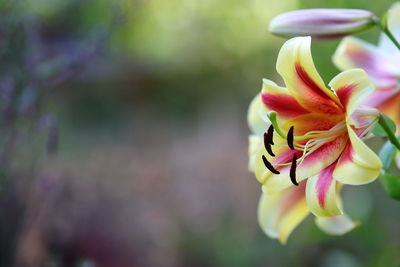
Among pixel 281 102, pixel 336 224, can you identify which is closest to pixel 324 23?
pixel 281 102

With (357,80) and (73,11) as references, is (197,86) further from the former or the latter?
(357,80)

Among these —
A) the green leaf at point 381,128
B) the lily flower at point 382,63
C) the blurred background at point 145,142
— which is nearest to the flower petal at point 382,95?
the lily flower at point 382,63

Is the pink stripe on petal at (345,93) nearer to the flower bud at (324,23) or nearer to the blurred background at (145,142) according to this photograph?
the flower bud at (324,23)

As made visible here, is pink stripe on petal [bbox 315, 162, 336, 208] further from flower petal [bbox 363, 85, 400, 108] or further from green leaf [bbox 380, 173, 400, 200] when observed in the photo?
flower petal [bbox 363, 85, 400, 108]

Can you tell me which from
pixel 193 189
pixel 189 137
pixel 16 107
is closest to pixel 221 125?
pixel 189 137

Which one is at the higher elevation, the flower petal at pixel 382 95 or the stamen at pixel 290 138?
the stamen at pixel 290 138

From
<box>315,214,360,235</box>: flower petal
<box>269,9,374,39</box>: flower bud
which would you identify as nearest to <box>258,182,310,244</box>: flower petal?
<box>315,214,360,235</box>: flower petal

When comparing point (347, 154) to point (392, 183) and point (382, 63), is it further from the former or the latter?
point (382, 63)

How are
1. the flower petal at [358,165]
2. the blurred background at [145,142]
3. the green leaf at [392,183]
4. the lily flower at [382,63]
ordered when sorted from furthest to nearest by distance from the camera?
the blurred background at [145,142] < the lily flower at [382,63] < the green leaf at [392,183] < the flower petal at [358,165]
